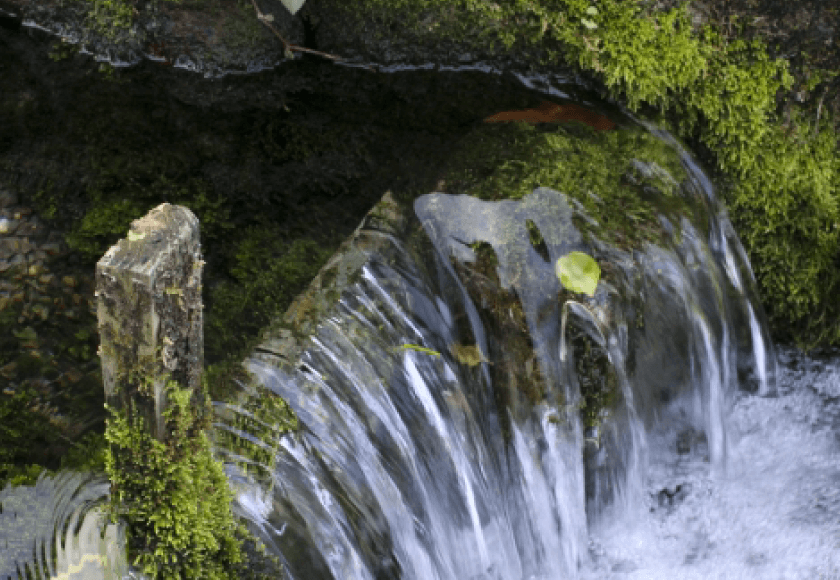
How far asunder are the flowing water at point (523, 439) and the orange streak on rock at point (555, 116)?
14.1 inches

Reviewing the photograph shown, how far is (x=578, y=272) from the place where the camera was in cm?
292

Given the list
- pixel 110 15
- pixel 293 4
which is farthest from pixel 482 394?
pixel 110 15

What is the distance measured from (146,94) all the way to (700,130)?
9.18 ft

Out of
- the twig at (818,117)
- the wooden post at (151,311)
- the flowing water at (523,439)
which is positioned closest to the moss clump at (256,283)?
the flowing water at (523,439)

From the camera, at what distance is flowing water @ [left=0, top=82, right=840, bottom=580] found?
7.91 feet

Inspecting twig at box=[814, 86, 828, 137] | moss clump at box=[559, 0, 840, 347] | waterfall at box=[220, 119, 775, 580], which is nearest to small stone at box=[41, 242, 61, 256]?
waterfall at box=[220, 119, 775, 580]

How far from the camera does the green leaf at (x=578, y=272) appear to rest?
2898mm

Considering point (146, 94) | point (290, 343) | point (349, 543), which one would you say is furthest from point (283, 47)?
point (349, 543)

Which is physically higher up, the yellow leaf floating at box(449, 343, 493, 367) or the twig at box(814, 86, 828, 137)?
the twig at box(814, 86, 828, 137)

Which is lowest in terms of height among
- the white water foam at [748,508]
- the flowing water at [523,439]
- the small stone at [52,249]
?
the white water foam at [748,508]

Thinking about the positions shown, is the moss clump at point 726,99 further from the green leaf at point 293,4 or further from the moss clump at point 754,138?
the green leaf at point 293,4

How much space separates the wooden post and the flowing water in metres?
0.64

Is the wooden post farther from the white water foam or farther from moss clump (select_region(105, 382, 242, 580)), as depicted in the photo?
the white water foam

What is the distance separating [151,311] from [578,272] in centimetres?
180
